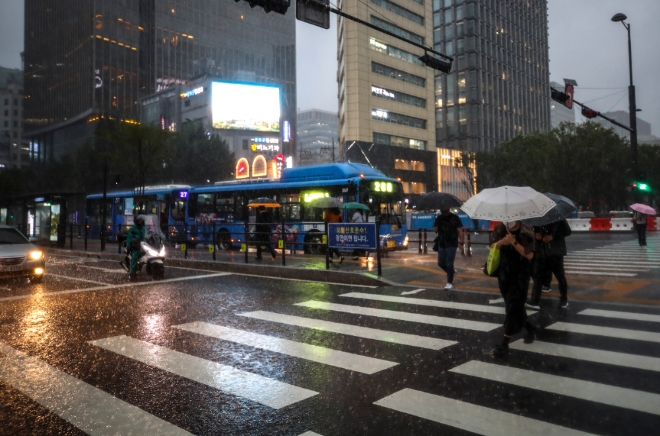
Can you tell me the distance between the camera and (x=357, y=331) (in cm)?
671

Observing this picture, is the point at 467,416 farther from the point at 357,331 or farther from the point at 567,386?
the point at 357,331

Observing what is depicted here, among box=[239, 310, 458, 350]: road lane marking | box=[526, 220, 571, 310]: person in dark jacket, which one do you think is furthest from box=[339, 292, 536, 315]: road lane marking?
box=[239, 310, 458, 350]: road lane marking

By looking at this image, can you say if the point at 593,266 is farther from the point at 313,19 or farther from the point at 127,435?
the point at 127,435

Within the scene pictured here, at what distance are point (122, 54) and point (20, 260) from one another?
102 meters

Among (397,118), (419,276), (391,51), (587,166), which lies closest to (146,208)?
(419,276)

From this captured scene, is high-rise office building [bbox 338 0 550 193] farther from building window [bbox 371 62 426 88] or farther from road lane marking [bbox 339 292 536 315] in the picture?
road lane marking [bbox 339 292 536 315]

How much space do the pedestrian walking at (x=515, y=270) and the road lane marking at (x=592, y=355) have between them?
352 mm

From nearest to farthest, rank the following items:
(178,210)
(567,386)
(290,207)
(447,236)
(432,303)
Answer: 1. (567,386)
2. (432,303)
3. (447,236)
4. (290,207)
5. (178,210)

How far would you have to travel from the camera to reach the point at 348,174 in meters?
→ 19.0

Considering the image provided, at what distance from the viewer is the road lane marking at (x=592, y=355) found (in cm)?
504

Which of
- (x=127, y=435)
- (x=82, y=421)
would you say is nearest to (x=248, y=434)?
(x=127, y=435)

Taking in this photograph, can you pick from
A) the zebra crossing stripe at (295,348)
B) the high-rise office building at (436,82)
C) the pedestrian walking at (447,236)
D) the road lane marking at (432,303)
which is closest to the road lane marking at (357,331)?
the zebra crossing stripe at (295,348)

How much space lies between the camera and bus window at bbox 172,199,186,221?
26266 millimetres

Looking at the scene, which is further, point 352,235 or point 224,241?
point 224,241
